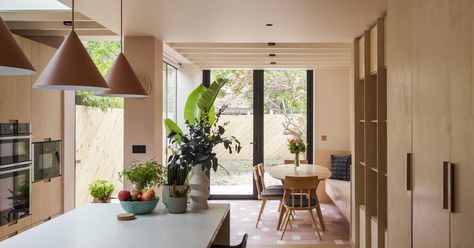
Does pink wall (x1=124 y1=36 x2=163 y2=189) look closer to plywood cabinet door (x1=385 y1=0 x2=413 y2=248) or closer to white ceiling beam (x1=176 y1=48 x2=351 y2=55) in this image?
white ceiling beam (x1=176 y1=48 x2=351 y2=55)

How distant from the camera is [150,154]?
4875 mm

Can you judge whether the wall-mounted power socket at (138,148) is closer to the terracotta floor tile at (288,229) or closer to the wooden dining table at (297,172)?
the terracotta floor tile at (288,229)

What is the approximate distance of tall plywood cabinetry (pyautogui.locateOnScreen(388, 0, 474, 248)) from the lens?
5.57ft

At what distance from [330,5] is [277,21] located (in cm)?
70

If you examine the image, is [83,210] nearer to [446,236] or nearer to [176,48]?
[446,236]

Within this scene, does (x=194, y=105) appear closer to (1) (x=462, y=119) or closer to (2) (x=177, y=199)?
(2) (x=177, y=199)

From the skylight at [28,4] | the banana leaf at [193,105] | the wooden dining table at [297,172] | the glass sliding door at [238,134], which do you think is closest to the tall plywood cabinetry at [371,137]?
the wooden dining table at [297,172]

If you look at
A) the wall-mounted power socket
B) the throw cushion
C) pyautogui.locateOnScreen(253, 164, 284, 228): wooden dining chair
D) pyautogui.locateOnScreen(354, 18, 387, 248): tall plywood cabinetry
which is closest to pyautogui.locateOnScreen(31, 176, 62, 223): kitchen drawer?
the wall-mounted power socket

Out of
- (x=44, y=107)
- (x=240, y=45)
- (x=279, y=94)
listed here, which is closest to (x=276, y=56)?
(x=240, y=45)

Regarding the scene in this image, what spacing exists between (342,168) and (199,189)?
5.05m

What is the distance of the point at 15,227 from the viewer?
13.5ft

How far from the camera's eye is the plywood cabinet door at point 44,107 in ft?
14.9

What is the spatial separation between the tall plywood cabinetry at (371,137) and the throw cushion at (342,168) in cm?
273

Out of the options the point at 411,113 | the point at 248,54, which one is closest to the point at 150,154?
the point at 248,54
